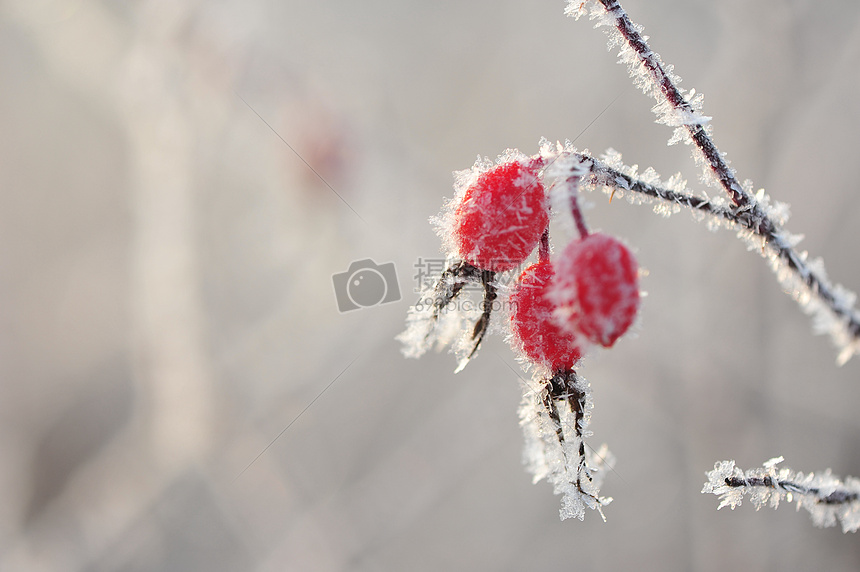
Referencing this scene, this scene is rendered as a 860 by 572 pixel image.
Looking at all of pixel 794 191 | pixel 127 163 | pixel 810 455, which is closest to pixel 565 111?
pixel 794 191

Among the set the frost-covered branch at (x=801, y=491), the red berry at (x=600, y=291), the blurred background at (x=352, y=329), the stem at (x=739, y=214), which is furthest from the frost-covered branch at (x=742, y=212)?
the blurred background at (x=352, y=329)

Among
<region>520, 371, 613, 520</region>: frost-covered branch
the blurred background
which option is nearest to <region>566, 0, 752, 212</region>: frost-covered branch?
<region>520, 371, 613, 520</region>: frost-covered branch

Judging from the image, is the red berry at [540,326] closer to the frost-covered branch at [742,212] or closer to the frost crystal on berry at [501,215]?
the frost crystal on berry at [501,215]

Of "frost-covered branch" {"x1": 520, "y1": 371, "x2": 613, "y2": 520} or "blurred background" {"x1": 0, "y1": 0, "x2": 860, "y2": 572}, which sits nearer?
"frost-covered branch" {"x1": 520, "y1": 371, "x2": 613, "y2": 520}

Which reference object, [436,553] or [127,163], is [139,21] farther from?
[436,553]

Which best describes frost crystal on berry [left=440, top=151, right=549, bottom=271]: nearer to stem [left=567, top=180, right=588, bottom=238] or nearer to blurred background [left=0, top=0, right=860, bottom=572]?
stem [left=567, top=180, right=588, bottom=238]

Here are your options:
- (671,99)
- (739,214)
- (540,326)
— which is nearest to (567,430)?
(540,326)
